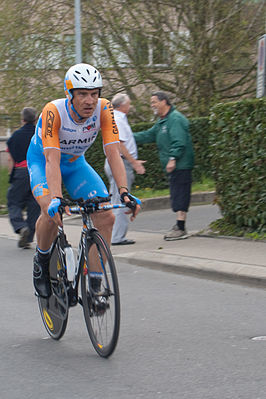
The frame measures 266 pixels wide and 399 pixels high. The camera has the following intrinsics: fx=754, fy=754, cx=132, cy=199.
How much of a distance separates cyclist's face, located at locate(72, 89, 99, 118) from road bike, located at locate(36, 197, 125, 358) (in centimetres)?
63

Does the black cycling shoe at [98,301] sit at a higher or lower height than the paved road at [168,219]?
higher

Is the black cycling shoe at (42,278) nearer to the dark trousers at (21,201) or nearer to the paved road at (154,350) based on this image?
the paved road at (154,350)

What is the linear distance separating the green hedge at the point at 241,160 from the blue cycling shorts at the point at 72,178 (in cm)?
392

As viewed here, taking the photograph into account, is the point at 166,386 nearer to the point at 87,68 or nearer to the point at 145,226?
the point at 87,68

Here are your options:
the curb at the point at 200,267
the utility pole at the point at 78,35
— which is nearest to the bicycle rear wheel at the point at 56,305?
the curb at the point at 200,267

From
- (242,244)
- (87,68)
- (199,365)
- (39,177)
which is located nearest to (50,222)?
(39,177)

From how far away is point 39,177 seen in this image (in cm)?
534

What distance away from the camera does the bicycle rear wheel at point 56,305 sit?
5.17m

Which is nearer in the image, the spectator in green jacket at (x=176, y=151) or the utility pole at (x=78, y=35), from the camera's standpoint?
the spectator in green jacket at (x=176, y=151)

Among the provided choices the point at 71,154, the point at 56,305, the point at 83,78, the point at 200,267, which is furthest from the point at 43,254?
the point at 200,267

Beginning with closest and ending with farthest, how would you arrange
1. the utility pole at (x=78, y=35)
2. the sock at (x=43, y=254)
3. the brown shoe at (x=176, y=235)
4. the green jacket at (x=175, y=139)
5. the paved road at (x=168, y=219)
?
the sock at (x=43, y=254)
the green jacket at (x=175, y=139)
the brown shoe at (x=176, y=235)
the paved road at (x=168, y=219)
the utility pole at (x=78, y=35)

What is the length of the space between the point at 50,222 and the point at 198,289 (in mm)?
2154

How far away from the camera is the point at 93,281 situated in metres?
4.75

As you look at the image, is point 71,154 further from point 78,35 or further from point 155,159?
point 78,35
